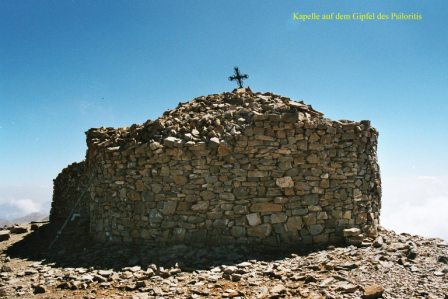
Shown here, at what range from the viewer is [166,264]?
7.57 m

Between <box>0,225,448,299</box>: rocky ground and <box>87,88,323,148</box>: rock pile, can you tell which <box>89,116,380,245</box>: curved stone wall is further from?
<box>0,225,448,299</box>: rocky ground

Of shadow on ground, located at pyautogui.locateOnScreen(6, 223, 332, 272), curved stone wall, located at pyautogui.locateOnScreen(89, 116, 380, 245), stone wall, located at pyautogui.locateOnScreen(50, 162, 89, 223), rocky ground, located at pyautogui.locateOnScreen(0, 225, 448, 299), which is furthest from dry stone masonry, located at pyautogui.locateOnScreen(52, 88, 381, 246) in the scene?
stone wall, located at pyautogui.locateOnScreen(50, 162, 89, 223)

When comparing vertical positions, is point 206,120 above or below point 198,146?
Result: above

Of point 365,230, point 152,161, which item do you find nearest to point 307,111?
point 365,230

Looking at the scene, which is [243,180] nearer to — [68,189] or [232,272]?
[232,272]

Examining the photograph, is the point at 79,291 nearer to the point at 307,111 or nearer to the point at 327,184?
the point at 327,184

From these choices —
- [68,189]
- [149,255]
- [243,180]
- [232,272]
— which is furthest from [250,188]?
[68,189]

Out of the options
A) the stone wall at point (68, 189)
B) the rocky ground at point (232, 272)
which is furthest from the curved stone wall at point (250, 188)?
the stone wall at point (68, 189)

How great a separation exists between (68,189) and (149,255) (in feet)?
36.9

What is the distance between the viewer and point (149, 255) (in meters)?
8.07

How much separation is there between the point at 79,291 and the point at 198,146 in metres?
4.24

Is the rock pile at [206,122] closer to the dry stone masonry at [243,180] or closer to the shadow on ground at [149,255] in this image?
the dry stone masonry at [243,180]

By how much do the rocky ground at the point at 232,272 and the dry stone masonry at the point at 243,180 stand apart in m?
0.53

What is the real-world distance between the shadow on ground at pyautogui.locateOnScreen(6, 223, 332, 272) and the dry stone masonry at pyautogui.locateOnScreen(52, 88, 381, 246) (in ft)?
0.93
